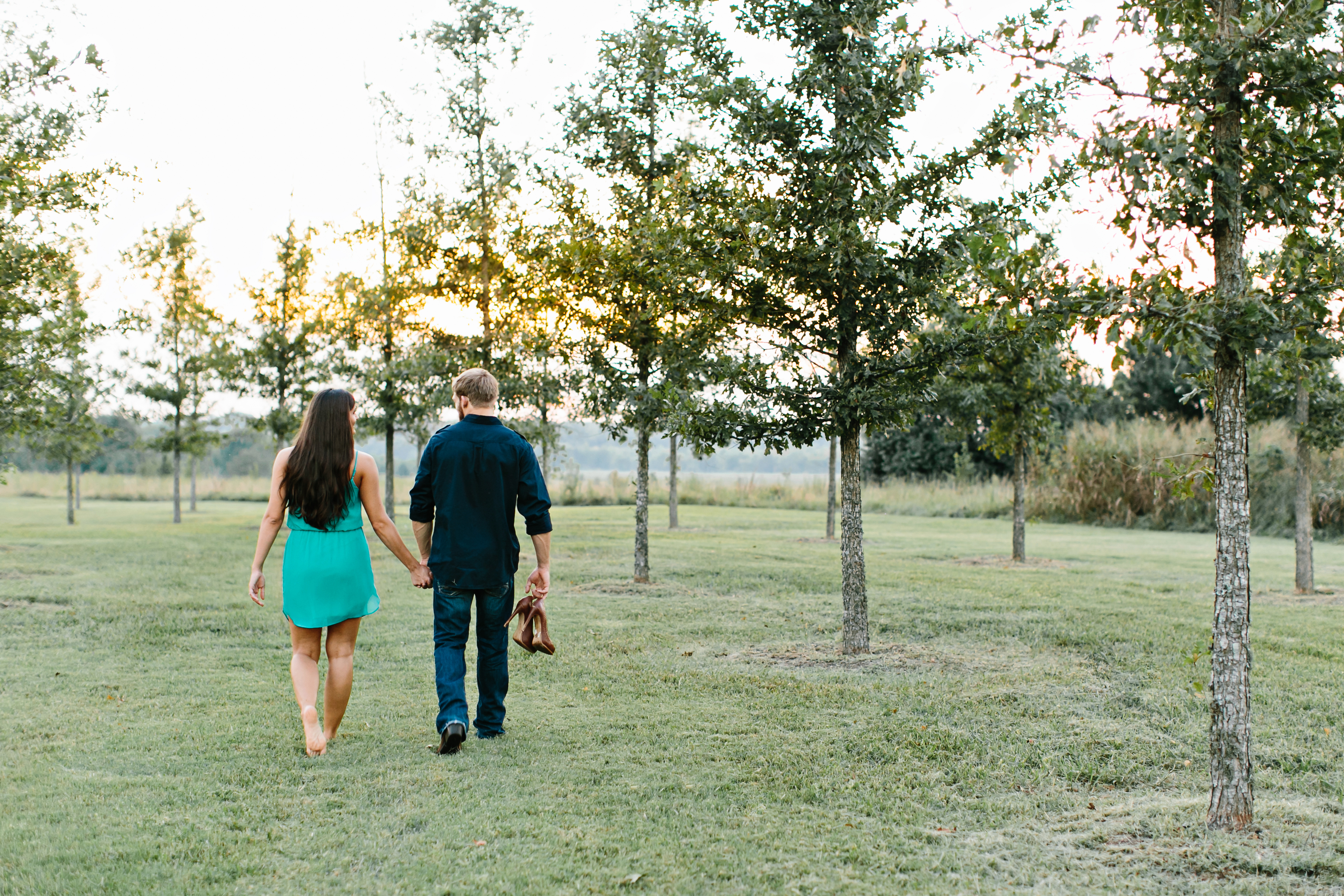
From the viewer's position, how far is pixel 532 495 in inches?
242

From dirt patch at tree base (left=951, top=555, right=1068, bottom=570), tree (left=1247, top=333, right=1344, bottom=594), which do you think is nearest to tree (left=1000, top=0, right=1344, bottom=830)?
tree (left=1247, top=333, right=1344, bottom=594)

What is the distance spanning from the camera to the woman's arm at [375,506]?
19.6 ft

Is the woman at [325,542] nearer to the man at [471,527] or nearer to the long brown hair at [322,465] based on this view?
the long brown hair at [322,465]

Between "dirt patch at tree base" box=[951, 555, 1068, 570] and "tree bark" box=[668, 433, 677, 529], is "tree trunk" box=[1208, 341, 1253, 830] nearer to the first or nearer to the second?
"dirt patch at tree base" box=[951, 555, 1068, 570]

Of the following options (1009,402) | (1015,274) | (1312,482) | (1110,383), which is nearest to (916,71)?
(1015,274)

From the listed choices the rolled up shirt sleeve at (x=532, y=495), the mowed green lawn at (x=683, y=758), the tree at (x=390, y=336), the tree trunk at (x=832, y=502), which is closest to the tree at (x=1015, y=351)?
the mowed green lawn at (x=683, y=758)

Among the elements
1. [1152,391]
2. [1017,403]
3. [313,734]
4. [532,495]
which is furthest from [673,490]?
[1152,391]

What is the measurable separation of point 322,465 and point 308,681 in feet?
4.15

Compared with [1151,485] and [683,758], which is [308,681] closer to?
[683,758]

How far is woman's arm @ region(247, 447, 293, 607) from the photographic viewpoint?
5.81 metres

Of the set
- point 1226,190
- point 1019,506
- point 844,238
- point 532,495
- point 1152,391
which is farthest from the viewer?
point 1152,391

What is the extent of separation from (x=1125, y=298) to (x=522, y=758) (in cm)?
392

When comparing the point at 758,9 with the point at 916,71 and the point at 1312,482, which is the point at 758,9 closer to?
the point at 916,71

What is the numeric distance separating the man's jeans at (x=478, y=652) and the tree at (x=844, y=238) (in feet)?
10.2
